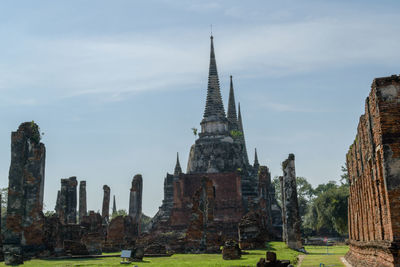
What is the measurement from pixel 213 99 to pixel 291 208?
25741mm

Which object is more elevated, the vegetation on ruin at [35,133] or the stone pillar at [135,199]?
the vegetation on ruin at [35,133]

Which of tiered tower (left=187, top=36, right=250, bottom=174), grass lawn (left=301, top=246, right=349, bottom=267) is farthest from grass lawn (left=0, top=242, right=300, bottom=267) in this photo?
tiered tower (left=187, top=36, right=250, bottom=174)

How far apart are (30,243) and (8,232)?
1162mm

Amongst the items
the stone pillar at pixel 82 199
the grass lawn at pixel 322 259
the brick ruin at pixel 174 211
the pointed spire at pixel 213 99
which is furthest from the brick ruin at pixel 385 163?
the pointed spire at pixel 213 99

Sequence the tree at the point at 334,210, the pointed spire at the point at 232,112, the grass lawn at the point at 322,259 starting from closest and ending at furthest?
the grass lawn at the point at 322,259 < the tree at the point at 334,210 < the pointed spire at the point at 232,112

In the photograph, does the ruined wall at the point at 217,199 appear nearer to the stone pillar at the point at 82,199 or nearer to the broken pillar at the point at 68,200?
the stone pillar at the point at 82,199

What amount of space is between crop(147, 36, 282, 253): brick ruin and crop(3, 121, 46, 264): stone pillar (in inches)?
273

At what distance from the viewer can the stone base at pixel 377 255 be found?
896 cm

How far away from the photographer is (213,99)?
4803 cm

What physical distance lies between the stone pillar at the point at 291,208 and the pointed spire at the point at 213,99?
2324 centimetres

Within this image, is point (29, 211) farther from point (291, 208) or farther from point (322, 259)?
point (291, 208)

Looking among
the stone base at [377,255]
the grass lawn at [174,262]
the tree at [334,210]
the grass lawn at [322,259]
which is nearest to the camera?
the stone base at [377,255]

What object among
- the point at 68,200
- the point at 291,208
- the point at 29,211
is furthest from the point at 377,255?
the point at 68,200

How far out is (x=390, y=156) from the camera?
9.60 metres
